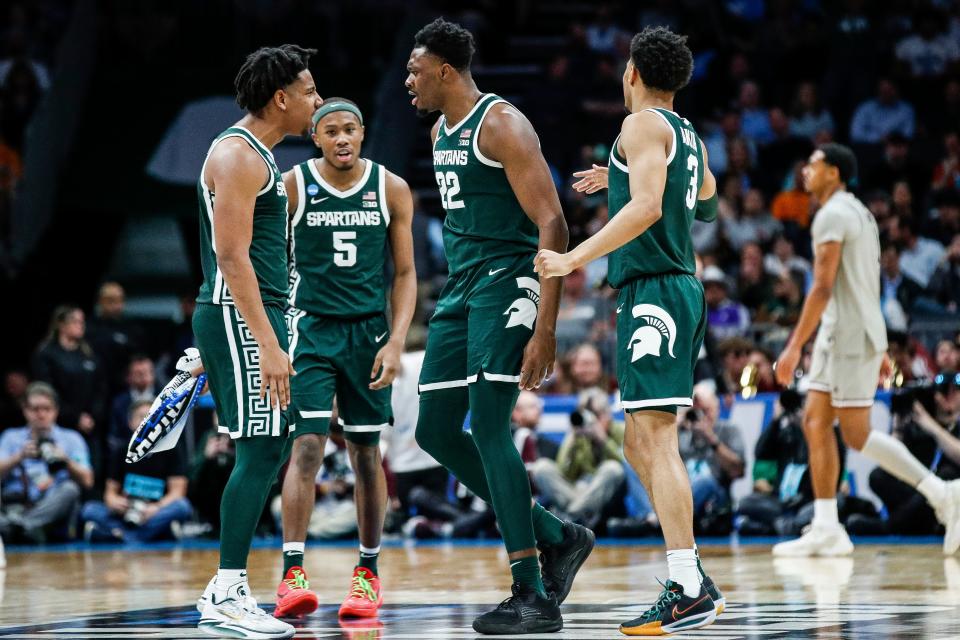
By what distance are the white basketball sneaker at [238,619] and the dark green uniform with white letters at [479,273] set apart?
1124mm

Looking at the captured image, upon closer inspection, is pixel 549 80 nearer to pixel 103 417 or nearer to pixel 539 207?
pixel 103 417

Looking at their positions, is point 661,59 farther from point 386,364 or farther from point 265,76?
point 386,364

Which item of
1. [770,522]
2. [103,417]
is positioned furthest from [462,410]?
[103,417]

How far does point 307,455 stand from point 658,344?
199 centimetres

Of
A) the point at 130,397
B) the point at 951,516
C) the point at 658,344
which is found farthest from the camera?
the point at 130,397

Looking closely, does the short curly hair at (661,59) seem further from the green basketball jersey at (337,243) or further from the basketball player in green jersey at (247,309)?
the green basketball jersey at (337,243)

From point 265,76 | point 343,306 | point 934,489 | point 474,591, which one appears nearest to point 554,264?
point 265,76

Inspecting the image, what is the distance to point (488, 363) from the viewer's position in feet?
19.9

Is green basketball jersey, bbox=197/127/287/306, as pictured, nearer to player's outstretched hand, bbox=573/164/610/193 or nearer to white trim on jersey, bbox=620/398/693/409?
player's outstretched hand, bbox=573/164/610/193

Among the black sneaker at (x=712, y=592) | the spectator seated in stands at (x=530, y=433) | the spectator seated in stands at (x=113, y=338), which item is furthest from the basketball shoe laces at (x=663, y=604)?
the spectator seated in stands at (x=113, y=338)

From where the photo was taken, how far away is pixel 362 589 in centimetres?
682

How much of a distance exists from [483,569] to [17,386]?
7647mm

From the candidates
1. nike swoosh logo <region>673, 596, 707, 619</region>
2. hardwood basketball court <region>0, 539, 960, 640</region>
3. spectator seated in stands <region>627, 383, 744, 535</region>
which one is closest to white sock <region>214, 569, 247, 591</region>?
hardwood basketball court <region>0, 539, 960, 640</region>

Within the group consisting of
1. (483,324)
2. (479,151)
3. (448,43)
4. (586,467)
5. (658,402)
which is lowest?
(586,467)
